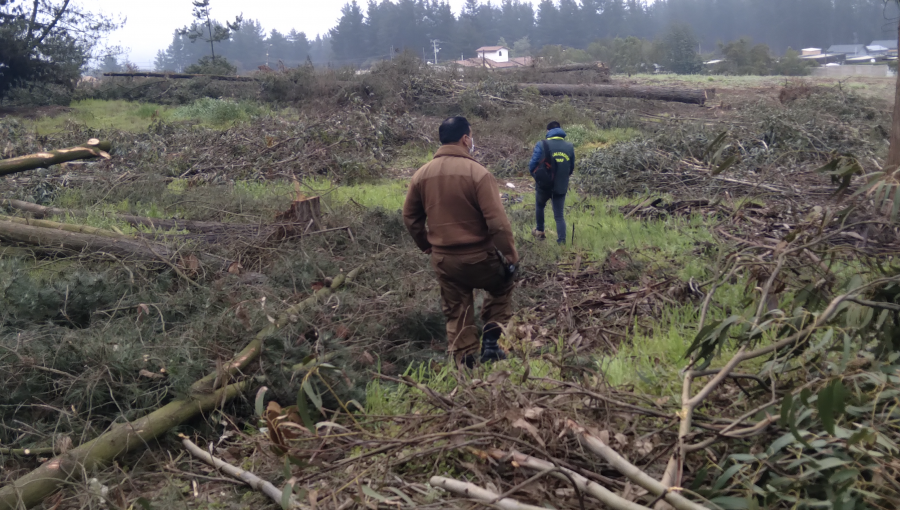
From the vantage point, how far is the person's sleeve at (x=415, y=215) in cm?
484

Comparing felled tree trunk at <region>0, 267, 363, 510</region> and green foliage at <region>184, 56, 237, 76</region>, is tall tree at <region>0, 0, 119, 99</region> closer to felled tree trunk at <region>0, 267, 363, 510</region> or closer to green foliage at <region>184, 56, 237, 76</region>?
green foliage at <region>184, 56, 237, 76</region>

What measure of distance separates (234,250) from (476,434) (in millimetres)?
4903

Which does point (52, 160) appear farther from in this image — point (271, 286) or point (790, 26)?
point (790, 26)

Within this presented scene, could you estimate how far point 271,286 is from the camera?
6090mm

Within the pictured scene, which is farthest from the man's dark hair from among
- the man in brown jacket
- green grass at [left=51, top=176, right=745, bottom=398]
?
green grass at [left=51, top=176, right=745, bottom=398]

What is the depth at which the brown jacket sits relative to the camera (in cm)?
455

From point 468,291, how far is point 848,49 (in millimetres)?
83419

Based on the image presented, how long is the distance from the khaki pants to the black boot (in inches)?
2.5

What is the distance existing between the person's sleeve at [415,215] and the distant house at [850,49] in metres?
73.8

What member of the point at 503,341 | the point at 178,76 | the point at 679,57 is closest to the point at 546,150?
the point at 503,341

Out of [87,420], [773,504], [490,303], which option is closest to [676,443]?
[773,504]

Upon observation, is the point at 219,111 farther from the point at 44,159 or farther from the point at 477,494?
the point at 477,494

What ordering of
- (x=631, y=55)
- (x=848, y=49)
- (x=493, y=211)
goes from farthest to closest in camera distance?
(x=848, y=49) → (x=631, y=55) → (x=493, y=211)

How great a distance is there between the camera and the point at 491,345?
200 inches
